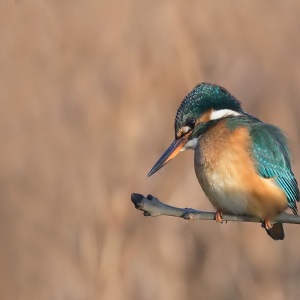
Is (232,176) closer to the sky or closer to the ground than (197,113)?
closer to the ground

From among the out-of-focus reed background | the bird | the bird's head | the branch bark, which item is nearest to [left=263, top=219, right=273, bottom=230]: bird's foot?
the bird

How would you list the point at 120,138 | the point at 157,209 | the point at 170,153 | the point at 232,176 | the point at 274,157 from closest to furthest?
the point at 157,209
the point at 170,153
the point at 232,176
the point at 274,157
the point at 120,138

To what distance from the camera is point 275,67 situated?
3.68m

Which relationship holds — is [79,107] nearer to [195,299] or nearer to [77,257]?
[77,257]

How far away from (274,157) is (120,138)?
98 centimetres

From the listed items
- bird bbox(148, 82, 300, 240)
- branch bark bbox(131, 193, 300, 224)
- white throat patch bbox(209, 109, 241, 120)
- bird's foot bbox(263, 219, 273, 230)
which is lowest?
bird's foot bbox(263, 219, 273, 230)

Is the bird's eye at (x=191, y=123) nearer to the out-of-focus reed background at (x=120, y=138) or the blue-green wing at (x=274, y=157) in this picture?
the blue-green wing at (x=274, y=157)

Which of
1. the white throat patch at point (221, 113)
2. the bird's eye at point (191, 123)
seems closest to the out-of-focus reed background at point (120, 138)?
the white throat patch at point (221, 113)

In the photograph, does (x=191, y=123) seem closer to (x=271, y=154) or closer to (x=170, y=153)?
(x=170, y=153)

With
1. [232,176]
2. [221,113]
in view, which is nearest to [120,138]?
[221,113]

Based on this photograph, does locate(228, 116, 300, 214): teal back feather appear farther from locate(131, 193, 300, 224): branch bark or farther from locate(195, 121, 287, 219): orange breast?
locate(131, 193, 300, 224): branch bark

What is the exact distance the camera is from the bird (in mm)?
2458

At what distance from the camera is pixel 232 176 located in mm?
2455

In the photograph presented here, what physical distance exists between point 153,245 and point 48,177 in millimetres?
539
